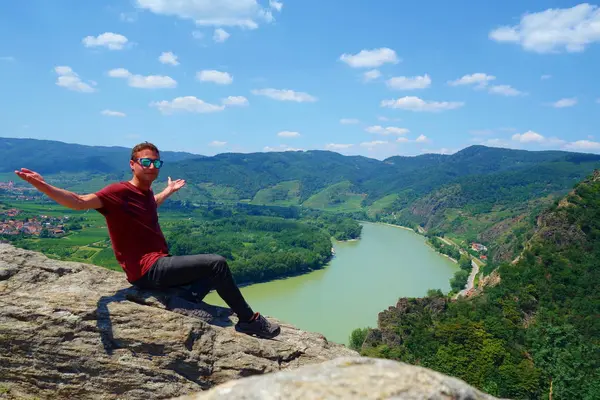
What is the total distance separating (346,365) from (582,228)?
62192mm

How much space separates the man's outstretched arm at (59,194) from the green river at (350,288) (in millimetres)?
35134

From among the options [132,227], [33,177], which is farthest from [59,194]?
[132,227]

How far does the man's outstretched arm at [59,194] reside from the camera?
437 cm

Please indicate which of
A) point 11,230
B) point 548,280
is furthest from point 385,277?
point 11,230

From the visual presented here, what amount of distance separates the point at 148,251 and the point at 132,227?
1.36 ft

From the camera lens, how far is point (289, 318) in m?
43.2

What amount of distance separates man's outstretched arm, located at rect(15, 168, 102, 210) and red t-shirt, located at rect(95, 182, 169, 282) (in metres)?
0.23

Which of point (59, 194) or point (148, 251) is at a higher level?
point (59, 194)

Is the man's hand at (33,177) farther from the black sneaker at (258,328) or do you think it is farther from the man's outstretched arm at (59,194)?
the black sneaker at (258,328)

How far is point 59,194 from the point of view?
450cm

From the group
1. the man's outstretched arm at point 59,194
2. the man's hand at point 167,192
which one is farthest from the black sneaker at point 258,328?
the man's outstretched arm at point 59,194

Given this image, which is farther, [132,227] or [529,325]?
[529,325]

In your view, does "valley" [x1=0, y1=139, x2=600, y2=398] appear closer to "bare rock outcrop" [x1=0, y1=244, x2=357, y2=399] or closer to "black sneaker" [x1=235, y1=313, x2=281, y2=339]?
"black sneaker" [x1=235, y1=313, x2=281, y2=339]

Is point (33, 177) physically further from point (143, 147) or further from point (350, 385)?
point (350, 385)
